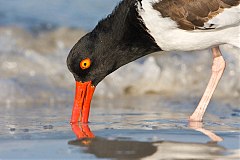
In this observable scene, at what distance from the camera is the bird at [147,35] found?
7.20 m

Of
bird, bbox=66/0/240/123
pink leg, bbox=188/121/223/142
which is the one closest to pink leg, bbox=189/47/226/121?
bird, bbox=66/0/240/123

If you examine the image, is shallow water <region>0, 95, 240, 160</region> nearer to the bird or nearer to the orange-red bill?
the orange-red bill

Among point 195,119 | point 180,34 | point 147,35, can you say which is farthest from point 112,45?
point 195,119

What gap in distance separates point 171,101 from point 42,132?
313 centimetres

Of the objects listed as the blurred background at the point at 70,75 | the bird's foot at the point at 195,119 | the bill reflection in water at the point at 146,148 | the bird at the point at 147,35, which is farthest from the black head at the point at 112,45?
the blurred background at the point at 70,75

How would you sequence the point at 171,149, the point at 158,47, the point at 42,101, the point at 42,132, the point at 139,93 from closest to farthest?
the point at 171,149 → the point at 42,132 → the point at 158,47 → the point at 42,101 → the point at 139,93

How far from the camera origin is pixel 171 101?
9.87 m

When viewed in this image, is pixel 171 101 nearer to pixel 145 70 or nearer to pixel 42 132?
pixel 145 70

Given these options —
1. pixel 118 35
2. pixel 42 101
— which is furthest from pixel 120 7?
pixel 42 101

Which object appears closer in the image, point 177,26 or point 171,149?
point 171,149

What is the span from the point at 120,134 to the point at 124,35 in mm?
1274

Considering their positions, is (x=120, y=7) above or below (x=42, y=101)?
above

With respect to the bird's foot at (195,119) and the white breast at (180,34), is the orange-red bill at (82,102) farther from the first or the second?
the bird's foot at (195,119)

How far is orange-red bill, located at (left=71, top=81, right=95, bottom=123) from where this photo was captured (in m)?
7.71
